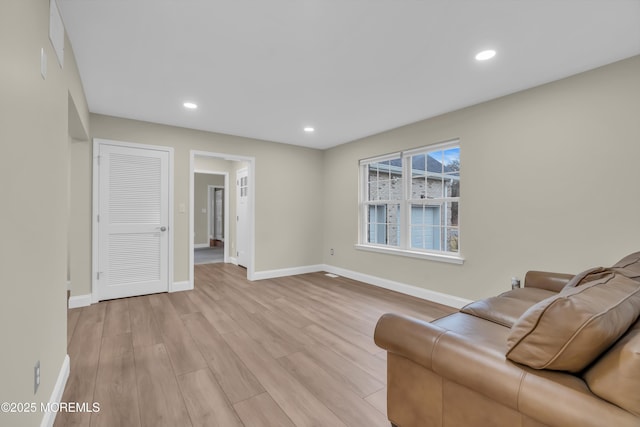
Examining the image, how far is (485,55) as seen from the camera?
2352 millimetres

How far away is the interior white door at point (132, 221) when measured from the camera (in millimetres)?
3791

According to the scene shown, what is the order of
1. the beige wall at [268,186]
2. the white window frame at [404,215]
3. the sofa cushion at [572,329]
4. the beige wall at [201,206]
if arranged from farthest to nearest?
the beige wall at [201,206], the beige wall at [268,186], the white window frame at [404,215], the sofa cushion at [572,329]

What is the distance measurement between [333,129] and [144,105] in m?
2.55

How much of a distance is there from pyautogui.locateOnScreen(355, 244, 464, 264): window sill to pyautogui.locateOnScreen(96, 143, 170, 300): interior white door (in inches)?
124

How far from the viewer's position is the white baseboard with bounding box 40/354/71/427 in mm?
1499

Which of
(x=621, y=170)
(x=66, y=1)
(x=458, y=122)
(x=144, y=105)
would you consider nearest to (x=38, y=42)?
(x=66, y=1)

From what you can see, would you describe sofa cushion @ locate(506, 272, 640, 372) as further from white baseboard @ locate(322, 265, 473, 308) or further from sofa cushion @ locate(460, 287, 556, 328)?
white baseboard @ locate(322, 265, 473, 308)

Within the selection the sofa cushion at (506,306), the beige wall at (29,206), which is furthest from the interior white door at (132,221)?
the sofa cushion at (506,306)

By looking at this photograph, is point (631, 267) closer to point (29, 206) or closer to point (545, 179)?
point (545, 179)

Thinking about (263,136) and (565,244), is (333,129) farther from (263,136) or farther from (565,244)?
(565,244)

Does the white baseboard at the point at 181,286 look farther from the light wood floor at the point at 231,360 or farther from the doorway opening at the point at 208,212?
the doorway opening at the point at 208,212

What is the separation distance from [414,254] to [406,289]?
1.78 ft

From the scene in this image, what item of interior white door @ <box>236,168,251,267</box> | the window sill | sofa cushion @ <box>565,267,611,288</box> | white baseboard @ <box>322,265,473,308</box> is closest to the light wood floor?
white baseboard @ <box>322,265,473,308</box>

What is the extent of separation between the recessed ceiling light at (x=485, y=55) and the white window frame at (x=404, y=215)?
51.8 inches
